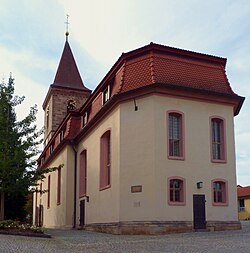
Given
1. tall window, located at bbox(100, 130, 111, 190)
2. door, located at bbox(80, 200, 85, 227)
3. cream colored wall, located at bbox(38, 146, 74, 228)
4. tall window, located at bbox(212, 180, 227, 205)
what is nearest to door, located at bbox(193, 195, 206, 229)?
tall window, located at bbox(212, 180, 227, 205)

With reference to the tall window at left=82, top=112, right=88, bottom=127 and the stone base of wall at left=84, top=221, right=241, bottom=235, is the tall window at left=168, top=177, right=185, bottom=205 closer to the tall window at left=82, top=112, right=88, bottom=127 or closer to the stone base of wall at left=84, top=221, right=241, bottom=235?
the stone base of wall at left=84, top=221, right=241, bottom=235

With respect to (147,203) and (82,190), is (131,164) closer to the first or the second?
(147,203)

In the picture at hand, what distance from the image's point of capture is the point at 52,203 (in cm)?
3653

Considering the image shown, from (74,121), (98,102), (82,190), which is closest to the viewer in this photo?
(98,102)

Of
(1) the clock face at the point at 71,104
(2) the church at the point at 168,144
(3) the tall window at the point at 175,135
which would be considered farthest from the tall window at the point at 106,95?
(1) the clock face at the point at 71,104

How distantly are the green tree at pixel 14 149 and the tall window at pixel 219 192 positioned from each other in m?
9.91

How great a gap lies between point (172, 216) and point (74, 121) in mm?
13981

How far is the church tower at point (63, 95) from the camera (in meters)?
44.8

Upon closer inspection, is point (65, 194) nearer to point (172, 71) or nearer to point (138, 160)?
point (138, 160)

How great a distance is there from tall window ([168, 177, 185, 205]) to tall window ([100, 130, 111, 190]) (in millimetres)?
4538

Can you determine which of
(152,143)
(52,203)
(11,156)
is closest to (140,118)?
(152,143)

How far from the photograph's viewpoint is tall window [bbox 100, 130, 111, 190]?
2362cm

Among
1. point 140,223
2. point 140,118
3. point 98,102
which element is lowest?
point 140,223

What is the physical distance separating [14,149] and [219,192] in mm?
10822
